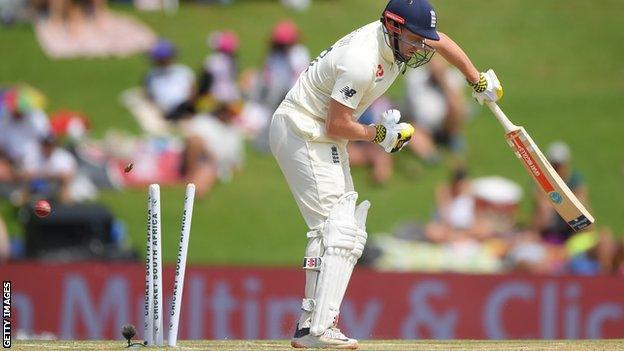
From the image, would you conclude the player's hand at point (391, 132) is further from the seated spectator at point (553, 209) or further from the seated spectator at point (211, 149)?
the seated spectator at point (211, 149)

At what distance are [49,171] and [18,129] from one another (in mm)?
684

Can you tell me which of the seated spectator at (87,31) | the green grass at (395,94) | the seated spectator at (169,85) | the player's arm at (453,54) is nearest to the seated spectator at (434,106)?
the green grass at (395,94)

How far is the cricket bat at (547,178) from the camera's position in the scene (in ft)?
21.6

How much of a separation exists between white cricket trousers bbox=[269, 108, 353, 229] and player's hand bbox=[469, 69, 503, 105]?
81 centimetres

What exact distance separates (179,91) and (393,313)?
387cm

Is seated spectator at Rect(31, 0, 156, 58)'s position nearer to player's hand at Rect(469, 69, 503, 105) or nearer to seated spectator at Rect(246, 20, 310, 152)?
seated spectator at Rect(246, 20, 310, 152)

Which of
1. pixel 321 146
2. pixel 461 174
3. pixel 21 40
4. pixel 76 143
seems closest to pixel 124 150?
pixel 76 143

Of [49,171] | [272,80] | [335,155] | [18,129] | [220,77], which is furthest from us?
[220,77]

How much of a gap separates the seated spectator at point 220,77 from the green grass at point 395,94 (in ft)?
1.88

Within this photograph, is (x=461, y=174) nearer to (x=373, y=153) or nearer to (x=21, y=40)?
(x=373, y=153)

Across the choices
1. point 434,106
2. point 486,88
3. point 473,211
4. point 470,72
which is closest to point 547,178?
point 486,88

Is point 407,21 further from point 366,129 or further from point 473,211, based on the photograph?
point 473,211

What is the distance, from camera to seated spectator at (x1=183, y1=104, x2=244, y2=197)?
1243cm

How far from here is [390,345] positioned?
21.3 ft
